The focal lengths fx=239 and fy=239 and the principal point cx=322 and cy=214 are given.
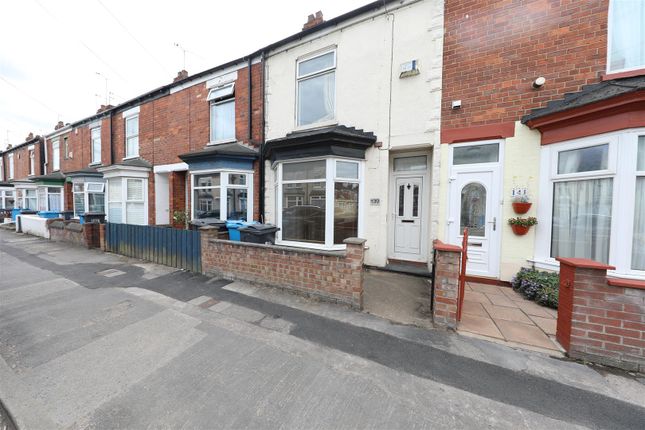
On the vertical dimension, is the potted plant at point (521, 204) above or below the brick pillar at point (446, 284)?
above

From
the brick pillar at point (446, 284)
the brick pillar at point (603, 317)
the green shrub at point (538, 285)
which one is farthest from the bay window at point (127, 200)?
the brick pillar at point (603, 317)

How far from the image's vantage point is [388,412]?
6.30ft

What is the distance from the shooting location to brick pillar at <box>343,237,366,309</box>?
12.0 feet

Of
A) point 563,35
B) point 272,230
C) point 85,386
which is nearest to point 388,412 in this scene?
point 85,386

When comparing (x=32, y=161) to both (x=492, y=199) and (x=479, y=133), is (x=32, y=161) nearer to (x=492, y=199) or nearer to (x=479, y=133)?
(x=479, y=133)

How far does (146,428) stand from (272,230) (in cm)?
400

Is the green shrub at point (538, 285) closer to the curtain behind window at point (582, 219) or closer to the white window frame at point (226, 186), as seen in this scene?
the curtain behind window at point (582, 219)

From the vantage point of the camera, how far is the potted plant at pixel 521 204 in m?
4.41

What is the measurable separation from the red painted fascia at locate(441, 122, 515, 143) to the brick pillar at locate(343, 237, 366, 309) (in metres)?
3.22

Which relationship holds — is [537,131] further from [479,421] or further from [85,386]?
[85,386]

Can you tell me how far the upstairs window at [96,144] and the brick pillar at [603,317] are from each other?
17.5 meters

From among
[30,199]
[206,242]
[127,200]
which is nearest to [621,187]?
[206,242]

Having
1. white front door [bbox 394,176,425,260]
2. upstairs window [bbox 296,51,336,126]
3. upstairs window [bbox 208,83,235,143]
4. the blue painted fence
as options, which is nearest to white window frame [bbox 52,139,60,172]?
the blue painted fence

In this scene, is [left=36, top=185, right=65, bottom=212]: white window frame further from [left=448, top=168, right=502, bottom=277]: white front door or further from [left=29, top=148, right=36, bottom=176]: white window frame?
[left=448, top=168, right=502, bottom=277]: white front door
